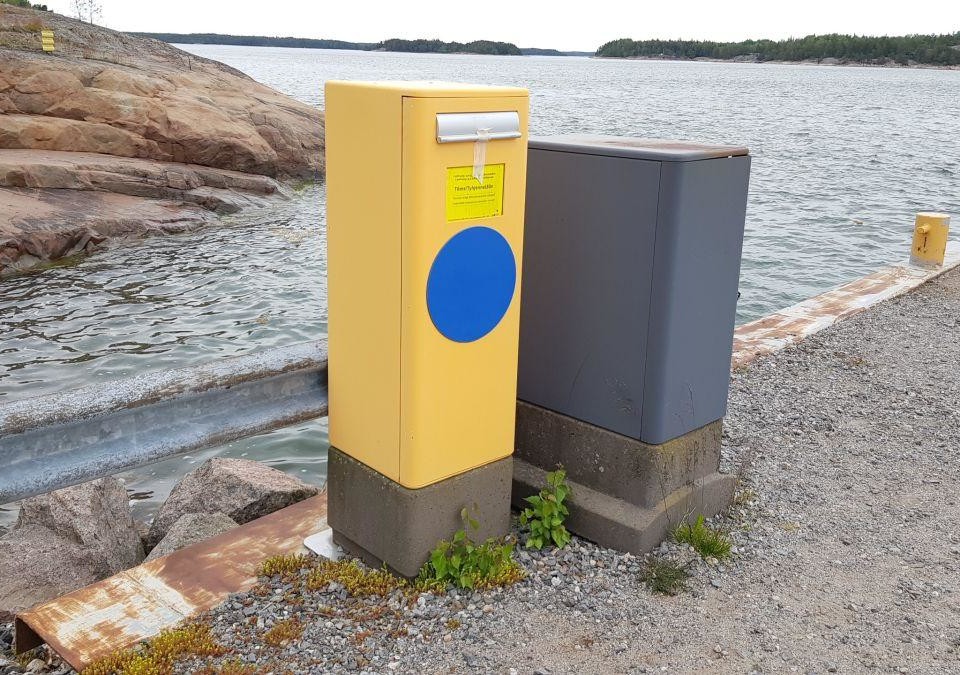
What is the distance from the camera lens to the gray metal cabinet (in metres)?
3.66

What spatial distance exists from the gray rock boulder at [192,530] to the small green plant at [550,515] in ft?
5.03

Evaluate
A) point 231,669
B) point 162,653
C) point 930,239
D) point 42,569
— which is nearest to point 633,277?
point 231,669

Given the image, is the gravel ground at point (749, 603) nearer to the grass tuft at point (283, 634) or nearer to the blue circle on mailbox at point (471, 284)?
the grass tuft at point (283, 634)

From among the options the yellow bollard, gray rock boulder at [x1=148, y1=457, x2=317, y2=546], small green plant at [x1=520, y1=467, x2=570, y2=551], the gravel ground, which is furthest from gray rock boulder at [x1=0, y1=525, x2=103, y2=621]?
the yellow bollard

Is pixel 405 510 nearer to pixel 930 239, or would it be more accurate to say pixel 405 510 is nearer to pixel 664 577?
pixel 664 577

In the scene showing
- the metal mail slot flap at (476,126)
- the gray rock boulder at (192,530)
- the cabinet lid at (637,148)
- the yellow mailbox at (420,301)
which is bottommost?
the gray rock boulder at (192,530)

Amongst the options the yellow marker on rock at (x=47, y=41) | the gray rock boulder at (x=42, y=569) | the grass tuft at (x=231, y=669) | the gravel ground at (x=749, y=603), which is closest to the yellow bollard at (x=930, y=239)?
the gravel ground at (x=749, y=603)

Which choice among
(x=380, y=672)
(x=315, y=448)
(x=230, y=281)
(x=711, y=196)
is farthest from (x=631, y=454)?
(x=230, y=281)

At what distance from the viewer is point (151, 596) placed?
3.46 meters

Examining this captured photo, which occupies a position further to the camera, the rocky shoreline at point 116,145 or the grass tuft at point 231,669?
the rocky shoreline at point 116,145

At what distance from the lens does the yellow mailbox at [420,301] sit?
3.19m

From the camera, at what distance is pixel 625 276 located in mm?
3770

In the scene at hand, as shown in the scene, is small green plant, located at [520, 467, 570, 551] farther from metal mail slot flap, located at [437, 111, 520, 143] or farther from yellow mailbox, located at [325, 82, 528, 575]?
metal mail slot flap, located at [437, 111, 520, 143]

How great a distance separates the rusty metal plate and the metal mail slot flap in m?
1.90
